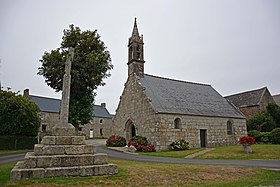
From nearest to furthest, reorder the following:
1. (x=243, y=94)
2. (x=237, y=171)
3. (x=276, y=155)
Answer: (x=237, y=171) < (x=276, y=155) < (x=243, y=94)

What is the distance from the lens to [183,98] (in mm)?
24078

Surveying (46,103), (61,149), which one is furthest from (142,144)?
(46,103)

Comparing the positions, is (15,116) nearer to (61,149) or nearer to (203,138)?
(61,149)

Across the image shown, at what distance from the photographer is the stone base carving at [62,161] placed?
22.1 feet

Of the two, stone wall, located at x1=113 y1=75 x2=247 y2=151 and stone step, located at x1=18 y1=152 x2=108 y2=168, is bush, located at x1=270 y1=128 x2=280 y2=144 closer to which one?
stone wall, located at x1=113 y1=75 x2=247 y2=151

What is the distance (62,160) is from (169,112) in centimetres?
1417

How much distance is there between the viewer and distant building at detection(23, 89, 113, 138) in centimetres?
3971

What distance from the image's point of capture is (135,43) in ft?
83.4

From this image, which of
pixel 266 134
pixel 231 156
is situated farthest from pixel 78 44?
pixel 266 134

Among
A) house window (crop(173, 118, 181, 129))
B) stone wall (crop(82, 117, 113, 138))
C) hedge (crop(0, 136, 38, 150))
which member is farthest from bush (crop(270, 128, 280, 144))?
stone wall (crop(82, 117, 113, 138))

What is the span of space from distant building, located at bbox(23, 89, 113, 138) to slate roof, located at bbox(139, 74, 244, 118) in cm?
1541

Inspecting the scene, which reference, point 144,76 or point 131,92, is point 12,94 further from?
point 144,76

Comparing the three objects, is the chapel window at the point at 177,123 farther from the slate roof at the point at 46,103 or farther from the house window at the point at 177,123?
the slate roof at the point at 46,103

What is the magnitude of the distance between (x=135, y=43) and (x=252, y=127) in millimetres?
19443
